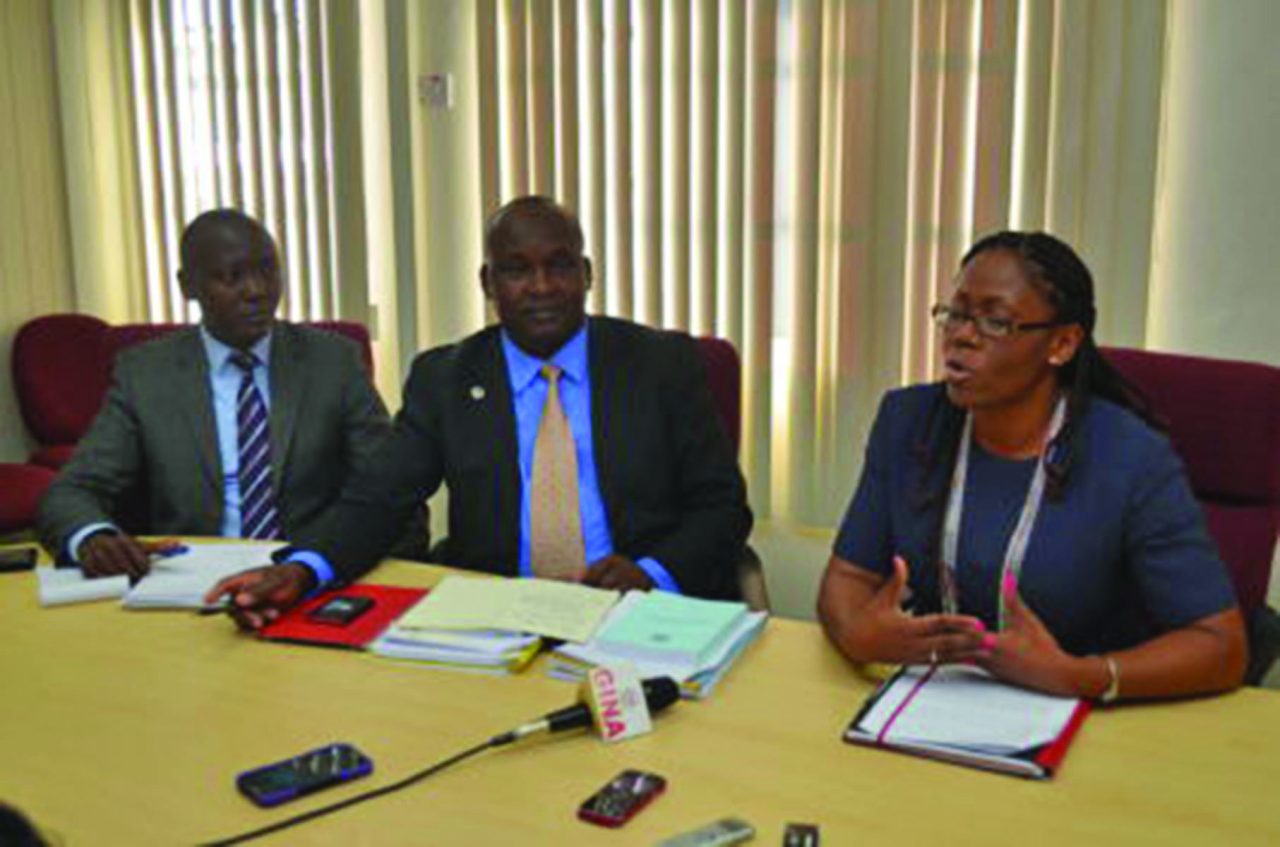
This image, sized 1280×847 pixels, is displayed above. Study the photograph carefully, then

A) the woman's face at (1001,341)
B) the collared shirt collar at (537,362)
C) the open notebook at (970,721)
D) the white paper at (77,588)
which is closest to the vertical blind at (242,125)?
the collared shirt collar at (537,362)

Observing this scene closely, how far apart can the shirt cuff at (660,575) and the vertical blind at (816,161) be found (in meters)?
1.16

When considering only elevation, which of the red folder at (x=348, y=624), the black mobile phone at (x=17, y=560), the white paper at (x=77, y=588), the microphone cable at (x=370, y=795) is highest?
the microphone cable at (x=370, y=795)

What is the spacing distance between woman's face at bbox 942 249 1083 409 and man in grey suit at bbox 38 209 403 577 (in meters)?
1.46

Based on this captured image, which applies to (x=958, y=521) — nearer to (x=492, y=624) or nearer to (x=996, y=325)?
(x=996, y=325)

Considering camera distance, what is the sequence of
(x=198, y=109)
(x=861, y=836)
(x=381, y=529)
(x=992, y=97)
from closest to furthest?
1. (x=861, y=836)
2. (x=381, y=529)
3. (x=992, y=97)
4. (x=198, y=109)

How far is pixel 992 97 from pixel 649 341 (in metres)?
1.18

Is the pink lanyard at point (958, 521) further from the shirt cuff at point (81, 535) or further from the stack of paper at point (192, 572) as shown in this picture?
the shirt cuff at point (81, 535)

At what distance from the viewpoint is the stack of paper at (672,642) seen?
1497 mm

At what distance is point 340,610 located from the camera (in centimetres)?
174

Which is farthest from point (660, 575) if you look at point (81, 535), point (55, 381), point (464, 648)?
point (55, 381)

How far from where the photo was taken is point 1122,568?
1602 mm

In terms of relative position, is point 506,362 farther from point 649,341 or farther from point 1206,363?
point 1206,363

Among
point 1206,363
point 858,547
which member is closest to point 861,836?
point 858,547

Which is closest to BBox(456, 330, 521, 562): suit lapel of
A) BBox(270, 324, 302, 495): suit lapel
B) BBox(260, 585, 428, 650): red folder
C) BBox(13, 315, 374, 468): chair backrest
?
BBox(260, 585, 428, 650): red folder
